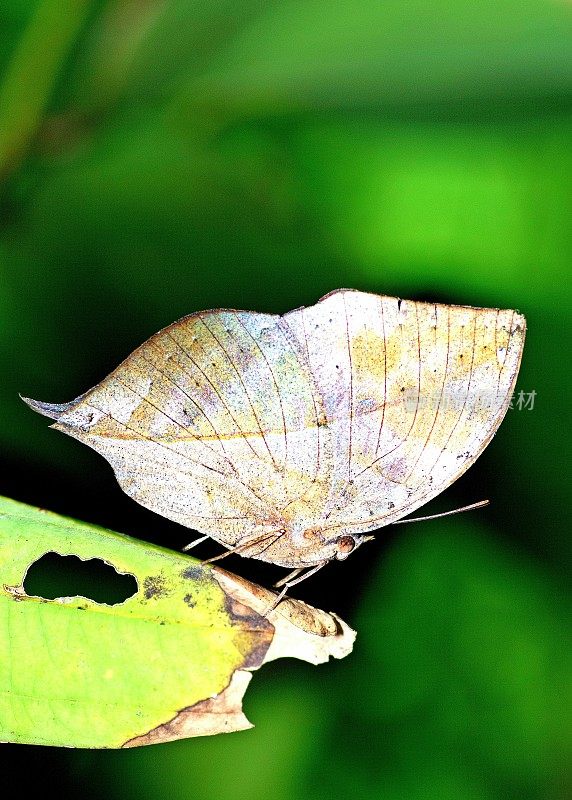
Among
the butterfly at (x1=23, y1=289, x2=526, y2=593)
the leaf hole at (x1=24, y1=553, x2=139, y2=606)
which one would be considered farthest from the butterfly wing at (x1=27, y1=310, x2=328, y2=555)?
the leaf hole at (x1=24, y1=553, x2=139, y2=606)

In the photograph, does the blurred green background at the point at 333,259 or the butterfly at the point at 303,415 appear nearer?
the butterfly at the point at 303,415

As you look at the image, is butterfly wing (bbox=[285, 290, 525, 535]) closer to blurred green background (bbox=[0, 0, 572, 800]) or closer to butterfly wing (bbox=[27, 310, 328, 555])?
butterfly wing (bbox=[27, 310, 328, 555])

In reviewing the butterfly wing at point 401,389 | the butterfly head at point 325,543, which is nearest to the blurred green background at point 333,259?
the butterfly head at point 325,543

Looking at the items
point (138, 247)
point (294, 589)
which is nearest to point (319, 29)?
point (138, 247)

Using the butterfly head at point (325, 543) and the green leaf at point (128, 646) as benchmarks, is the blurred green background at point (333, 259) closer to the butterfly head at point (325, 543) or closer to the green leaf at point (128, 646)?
the butterfly head at point (325, 543)

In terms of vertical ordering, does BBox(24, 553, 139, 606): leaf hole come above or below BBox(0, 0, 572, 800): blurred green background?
below

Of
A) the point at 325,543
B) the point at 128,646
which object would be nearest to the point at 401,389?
the point at 325,543

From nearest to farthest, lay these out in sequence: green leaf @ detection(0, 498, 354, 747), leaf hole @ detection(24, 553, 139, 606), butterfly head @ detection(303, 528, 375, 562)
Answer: green leaf @ detection(0, 498, 354, 747), leaf hole @ detection(24, 553, 139, 606), butterfly head @ detection(303, 528, 375, 562)

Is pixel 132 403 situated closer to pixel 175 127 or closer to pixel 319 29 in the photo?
pixel 175 127
